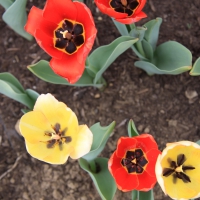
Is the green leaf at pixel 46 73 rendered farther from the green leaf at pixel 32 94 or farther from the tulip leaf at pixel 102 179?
the tulip leaf at pixel 102 179

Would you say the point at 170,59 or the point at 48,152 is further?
the point at 170,59

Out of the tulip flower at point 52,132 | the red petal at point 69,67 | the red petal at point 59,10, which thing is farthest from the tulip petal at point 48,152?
the red petal at point 59,10

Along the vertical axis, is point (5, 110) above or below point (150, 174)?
below

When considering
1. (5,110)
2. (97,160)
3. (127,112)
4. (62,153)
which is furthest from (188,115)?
(5,110)

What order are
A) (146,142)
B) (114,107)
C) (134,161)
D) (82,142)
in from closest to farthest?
(82,142)
(146,142)
(134,161)
(114,107)

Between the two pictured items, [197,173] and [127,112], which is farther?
[127,112]

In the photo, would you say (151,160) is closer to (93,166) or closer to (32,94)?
(93,166)

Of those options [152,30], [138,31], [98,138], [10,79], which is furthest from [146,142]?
[10,79]

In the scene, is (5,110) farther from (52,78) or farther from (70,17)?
(70,17)
